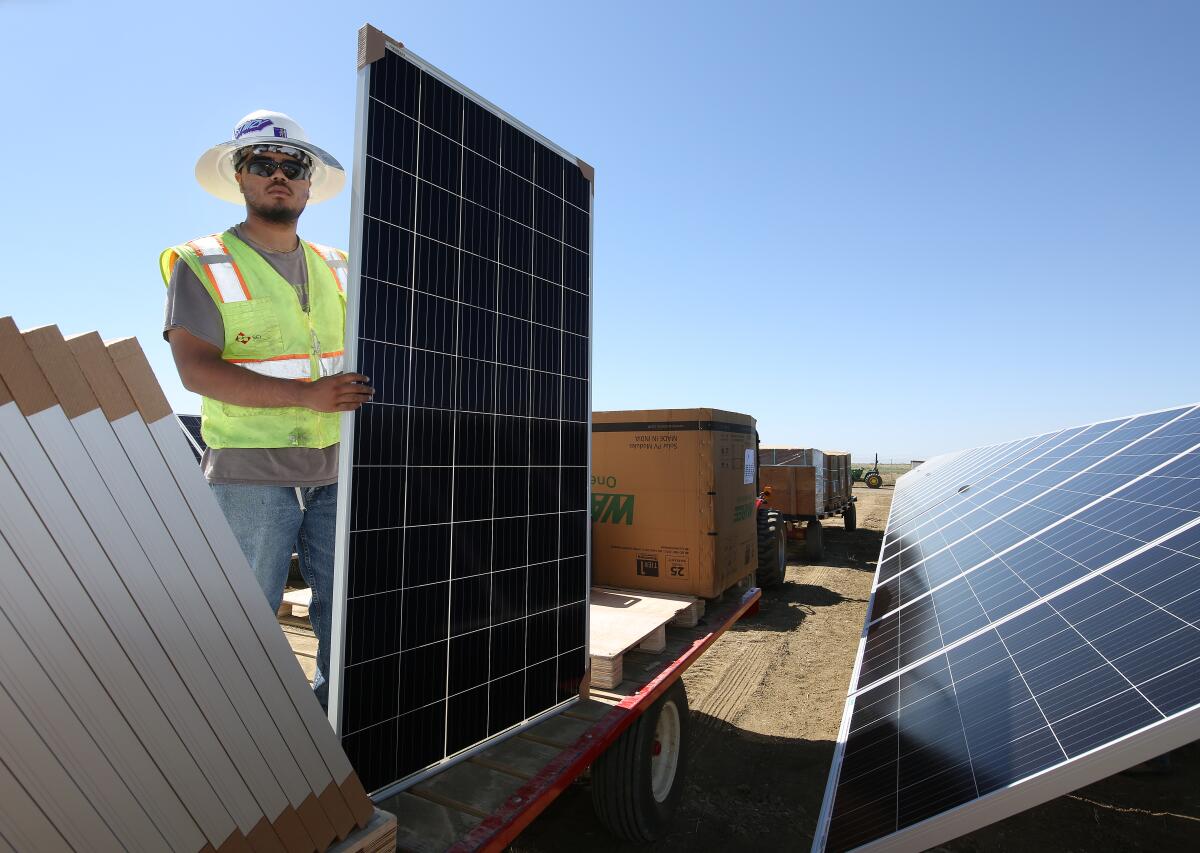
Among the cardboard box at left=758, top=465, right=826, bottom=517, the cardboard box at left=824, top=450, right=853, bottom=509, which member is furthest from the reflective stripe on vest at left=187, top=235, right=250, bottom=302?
the cardboard box at left=824, top=450, right=853, bottom=509

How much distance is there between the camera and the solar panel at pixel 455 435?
7.72ft

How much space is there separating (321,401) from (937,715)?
2626 millimetres

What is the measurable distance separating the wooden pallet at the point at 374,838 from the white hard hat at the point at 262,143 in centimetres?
243

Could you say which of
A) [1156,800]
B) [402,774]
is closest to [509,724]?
[402,774]

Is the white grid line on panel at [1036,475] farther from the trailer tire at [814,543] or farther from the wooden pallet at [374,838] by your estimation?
the trailer tire at [814,543]

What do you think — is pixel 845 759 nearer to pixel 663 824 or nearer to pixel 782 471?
pixel 663 824

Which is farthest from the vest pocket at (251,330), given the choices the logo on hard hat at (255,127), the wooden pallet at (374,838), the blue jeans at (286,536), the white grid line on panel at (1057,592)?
the white grid line on panel at (1057,592)

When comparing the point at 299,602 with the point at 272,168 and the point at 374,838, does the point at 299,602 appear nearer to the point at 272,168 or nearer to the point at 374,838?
the point at 374,838

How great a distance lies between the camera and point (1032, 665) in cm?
→ 243

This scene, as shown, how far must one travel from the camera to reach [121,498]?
1.55 metres

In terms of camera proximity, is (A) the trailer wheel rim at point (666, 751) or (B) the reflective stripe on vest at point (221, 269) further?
(A) the trailer wheel rim at point (666, 751)

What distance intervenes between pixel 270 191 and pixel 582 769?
2767 mm

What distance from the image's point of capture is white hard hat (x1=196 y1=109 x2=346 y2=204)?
2.43m

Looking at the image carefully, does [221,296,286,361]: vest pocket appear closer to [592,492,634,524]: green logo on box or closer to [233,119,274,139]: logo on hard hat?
[233,119,274,139]: logo on hard hat
